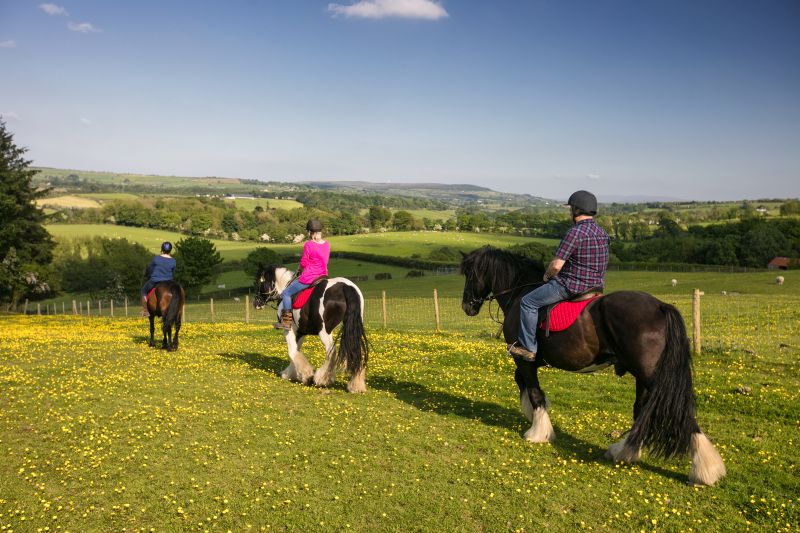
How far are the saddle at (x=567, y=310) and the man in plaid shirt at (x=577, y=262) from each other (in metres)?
0.10

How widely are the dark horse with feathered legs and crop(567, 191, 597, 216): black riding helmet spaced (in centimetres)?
140

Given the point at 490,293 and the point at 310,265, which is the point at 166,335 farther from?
the point at 490,293

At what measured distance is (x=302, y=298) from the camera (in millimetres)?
12852

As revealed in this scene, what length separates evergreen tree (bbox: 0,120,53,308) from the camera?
149ft

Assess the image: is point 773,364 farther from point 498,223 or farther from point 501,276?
point 498,223

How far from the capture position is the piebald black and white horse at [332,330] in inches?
475

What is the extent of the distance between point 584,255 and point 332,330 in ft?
21.0

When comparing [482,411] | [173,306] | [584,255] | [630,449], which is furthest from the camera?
[173,306]

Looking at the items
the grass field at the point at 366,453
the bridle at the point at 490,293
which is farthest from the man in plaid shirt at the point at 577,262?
the grass field at the point at 366,453

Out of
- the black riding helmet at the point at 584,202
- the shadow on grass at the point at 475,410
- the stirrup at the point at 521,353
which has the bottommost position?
the shadow on grass at the point at 475,410

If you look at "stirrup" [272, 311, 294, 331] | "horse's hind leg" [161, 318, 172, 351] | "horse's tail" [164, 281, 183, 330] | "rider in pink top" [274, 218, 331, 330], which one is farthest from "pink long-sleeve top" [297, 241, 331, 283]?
"horse's hind leg" [161, 318, 172, 351]

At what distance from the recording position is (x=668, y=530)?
20.2ft

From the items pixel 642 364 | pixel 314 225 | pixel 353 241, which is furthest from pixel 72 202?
pixel 642 364

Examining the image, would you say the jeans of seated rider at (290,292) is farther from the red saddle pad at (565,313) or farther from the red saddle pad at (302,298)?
the red saddle pad at (565,313)
